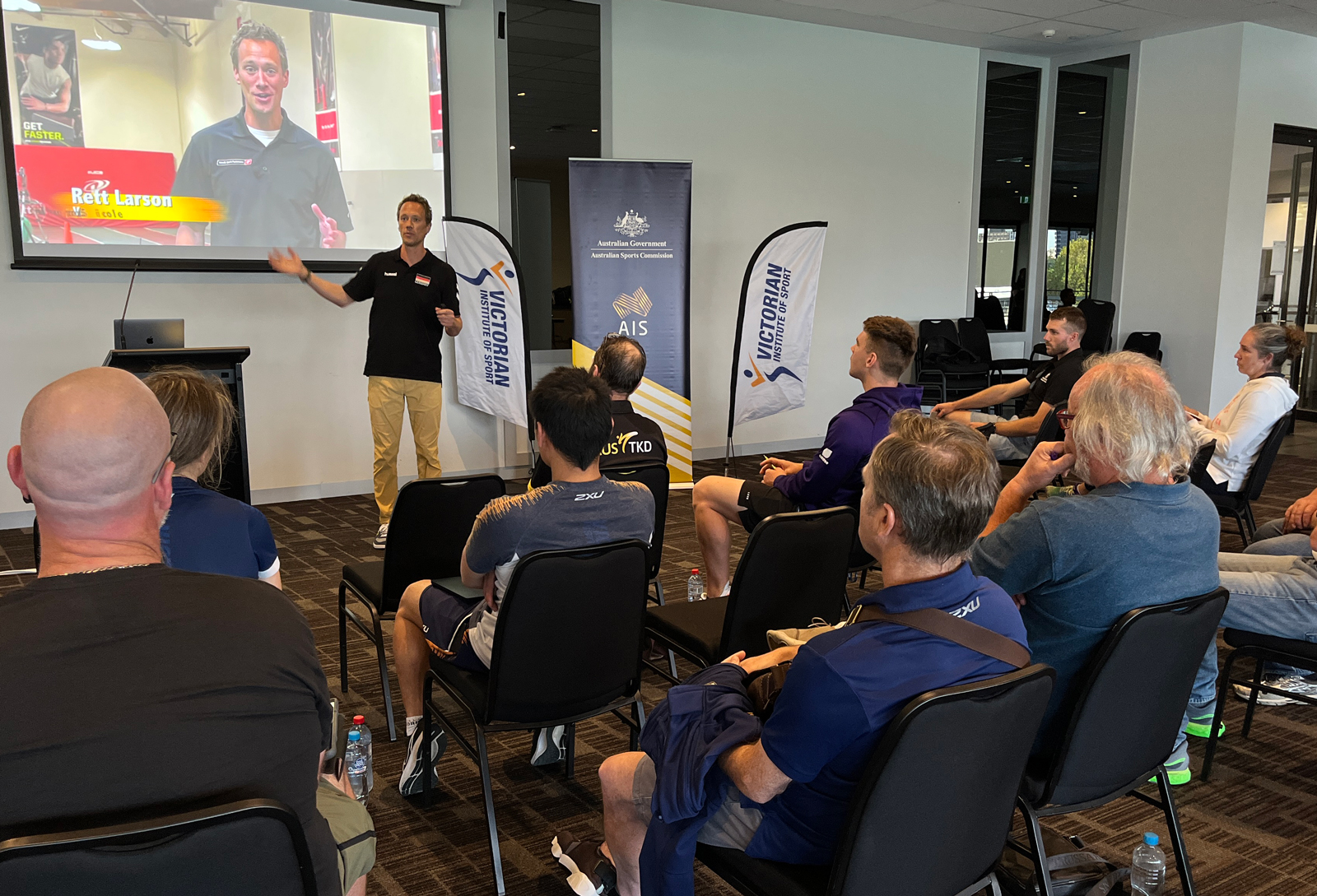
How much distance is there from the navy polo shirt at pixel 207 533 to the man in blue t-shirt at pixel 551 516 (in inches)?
19.2

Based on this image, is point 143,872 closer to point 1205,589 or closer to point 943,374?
point 1205,589

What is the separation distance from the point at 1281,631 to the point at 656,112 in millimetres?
5648

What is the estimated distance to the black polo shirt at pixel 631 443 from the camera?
3.40m

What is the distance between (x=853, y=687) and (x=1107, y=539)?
83 centimetres

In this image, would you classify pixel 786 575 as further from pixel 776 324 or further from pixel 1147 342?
pixel 1147 342

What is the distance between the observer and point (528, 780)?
2.73 metres

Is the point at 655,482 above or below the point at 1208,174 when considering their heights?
below

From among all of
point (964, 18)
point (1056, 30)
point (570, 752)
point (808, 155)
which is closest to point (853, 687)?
point (570, 752)

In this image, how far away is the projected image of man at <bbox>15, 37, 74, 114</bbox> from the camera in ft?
16.5

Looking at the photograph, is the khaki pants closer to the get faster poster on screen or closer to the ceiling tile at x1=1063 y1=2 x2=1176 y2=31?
the get faster poster on screen

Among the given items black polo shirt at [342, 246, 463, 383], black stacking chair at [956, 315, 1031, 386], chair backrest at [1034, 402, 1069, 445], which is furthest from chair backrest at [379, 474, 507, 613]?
black stacking chair at [956, 315, 1031, 386]

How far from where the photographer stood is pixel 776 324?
6977 millimetres

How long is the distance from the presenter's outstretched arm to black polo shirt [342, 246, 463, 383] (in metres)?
0.05

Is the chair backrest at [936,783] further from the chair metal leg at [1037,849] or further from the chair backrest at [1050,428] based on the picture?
the chair backrest at [1050,428]
